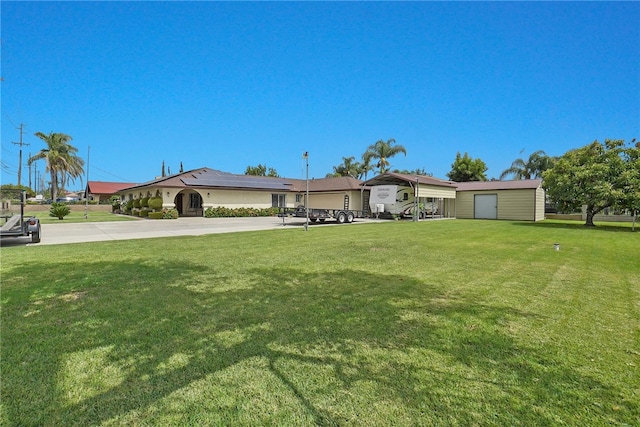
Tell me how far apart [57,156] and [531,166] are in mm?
65830

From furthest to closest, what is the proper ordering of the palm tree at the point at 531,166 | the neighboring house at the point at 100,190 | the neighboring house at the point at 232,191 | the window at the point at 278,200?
the neighboring house at the point at 100,190 → the palm tree at the point at 531,166 → the window at the point at 278,200 → the neighboring house at the point at 232,191

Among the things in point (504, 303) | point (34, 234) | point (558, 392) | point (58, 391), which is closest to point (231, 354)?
point (58, 391)

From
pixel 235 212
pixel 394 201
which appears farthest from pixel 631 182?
pixel 235 212

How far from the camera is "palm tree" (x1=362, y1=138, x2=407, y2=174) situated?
136 ft

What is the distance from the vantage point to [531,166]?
41750mm

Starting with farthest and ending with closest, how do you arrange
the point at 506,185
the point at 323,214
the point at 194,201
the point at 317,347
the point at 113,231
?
the point at 194,201 → the point at 506,185 → the point at 323,214 → the point at 113,231 → the point at 317,347

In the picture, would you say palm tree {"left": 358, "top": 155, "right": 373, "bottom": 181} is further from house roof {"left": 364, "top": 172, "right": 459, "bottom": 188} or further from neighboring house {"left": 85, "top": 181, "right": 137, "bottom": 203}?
neighboring house {"left": 85, "top": 181, "right": 137, "bottom": 203}

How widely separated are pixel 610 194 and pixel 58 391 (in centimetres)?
2329

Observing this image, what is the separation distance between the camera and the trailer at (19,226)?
399 inches

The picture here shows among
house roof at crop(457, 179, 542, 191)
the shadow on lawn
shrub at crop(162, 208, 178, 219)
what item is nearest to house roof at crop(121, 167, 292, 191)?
shrub at crop(162, 208, 178, 219)

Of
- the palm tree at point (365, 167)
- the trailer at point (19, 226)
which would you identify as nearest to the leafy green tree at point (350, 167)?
the palm tree at point (365, 167)

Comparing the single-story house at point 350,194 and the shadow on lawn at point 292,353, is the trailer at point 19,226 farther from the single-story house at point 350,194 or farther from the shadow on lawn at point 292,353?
the single-story house at point 350,194

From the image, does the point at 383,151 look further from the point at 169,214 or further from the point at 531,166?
the point at 169,214

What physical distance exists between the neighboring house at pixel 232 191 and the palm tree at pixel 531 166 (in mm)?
25538
